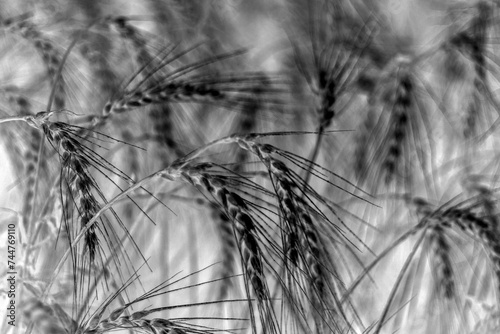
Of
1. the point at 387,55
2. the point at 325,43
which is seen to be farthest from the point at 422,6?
the point at 325,43

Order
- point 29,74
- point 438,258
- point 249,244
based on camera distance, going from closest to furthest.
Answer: point 249,244 → point 438,258 → point 29,74

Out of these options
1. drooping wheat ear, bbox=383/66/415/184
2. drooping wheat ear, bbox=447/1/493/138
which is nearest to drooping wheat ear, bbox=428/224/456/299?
drooping wheat ear, bbox=383/66/415/184

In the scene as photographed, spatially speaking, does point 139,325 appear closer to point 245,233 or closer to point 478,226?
point 245,233

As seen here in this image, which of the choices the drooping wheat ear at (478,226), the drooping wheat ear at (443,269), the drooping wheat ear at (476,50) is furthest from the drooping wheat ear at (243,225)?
the drooping wheat ear at (476,50)

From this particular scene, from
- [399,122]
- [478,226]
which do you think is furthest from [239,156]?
[478,226]

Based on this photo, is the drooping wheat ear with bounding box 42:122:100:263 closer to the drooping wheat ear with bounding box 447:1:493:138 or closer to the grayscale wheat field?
the grayscale wheat field

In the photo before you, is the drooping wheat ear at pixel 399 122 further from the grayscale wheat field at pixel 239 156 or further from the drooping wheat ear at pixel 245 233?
the drooping wheat ear at pixel 245 233

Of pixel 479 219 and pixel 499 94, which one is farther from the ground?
pixel 499 94

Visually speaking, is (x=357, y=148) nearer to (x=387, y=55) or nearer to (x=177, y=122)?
(x=387, y=55)
